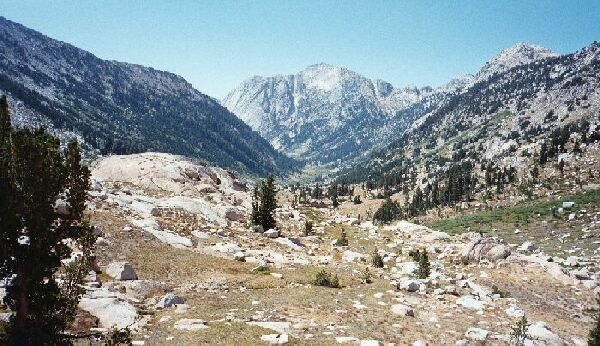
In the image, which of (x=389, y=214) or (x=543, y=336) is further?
(x=389, y=214)

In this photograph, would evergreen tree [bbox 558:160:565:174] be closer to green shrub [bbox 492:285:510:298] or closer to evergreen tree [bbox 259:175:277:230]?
evergreen tree [bbox 259:175:277:230]

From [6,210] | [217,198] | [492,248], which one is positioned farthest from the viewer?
[217,198]

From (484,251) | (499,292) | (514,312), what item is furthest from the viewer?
(484,251)

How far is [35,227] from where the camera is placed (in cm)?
1552

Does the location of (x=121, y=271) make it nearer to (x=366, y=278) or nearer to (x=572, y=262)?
(x=366, y=278)

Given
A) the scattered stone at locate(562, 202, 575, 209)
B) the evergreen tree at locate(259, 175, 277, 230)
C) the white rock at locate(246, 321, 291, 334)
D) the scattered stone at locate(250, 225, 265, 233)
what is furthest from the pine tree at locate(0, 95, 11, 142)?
the scattered stone at locate(562, 202, 575, 209)

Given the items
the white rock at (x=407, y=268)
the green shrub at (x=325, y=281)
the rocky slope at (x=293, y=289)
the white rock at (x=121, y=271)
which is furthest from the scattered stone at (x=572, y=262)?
the white rock at (x=121, y=271)

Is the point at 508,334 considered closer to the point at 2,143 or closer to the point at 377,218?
the point at 2,143

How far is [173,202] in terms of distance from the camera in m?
49.4

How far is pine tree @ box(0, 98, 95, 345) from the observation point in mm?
15102

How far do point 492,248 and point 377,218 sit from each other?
146 meters

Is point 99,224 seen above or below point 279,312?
above

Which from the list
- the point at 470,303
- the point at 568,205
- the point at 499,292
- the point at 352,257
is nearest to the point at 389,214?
the point at 568,205

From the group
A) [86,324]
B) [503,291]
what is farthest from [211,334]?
[503,291]
